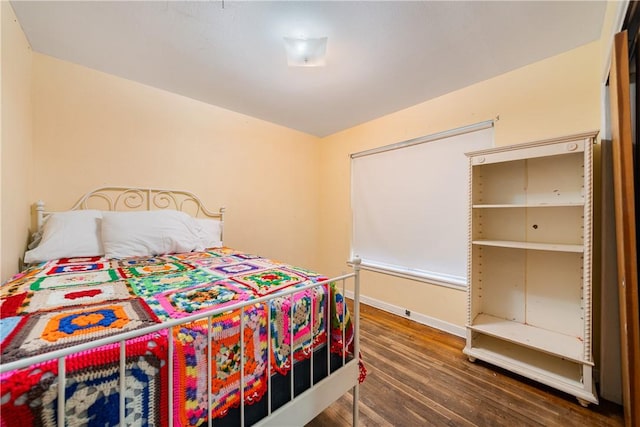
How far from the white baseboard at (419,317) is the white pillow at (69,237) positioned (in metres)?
2.66

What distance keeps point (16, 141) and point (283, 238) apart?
2405mm

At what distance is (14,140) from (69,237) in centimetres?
67

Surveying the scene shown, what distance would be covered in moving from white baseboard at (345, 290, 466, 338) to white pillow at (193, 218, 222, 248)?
73.0 inches

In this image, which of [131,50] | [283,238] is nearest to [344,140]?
[283,238]

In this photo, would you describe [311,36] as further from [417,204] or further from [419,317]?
[419,317]

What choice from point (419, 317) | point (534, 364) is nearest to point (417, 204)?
point (419, 317)

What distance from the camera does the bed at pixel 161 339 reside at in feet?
1.93

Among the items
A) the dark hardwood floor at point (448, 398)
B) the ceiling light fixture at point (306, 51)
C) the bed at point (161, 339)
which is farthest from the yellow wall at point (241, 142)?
the ceiling light fixture at point (306, 51)

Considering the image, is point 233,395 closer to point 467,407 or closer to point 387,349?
point 467,407

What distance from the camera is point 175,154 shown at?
244cm

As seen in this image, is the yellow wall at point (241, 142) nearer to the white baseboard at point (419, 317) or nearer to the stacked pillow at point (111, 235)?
the white baseboard at point (419, 317)

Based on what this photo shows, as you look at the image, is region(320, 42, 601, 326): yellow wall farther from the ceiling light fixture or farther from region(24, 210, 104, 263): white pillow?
region(24, 210, 104, 263): white pillow

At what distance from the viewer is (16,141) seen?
5.04ft

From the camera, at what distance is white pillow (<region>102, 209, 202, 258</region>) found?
1816mm
